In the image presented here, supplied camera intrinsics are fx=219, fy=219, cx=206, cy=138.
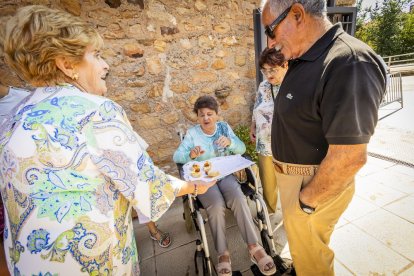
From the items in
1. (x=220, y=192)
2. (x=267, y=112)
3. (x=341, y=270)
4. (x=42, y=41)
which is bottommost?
(x=341, y=270)

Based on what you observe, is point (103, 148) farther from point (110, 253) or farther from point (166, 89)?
point (166, 89)

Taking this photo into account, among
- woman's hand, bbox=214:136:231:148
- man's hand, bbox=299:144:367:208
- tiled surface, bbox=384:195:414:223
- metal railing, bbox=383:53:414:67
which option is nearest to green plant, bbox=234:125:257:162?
woman's hand, bbox=214:136:231:148

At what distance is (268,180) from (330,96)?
1.70 metres

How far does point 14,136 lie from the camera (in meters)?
0.85

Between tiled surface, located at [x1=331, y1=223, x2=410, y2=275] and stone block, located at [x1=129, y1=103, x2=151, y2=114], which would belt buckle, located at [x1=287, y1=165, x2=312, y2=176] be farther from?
stone block, located at [x1=129, y1=103, x2=151, y2=114]

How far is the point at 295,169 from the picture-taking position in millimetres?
1306

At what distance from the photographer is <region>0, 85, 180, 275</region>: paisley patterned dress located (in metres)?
0.84

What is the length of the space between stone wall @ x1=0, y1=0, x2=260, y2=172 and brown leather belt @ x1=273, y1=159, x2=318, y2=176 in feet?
Answer: 5.91

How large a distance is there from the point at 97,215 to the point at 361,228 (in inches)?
99.0

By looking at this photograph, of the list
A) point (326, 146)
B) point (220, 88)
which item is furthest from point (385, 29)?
point (326, 146)

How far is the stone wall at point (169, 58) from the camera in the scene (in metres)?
2.45

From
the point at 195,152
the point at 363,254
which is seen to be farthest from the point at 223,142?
the point at 363,254

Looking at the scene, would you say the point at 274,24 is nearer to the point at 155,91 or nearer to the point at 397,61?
the point at 155,91

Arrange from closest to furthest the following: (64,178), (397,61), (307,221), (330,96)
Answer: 1. (64,178)
2. (330,96)
3. (307,221)
4. (397,61)
